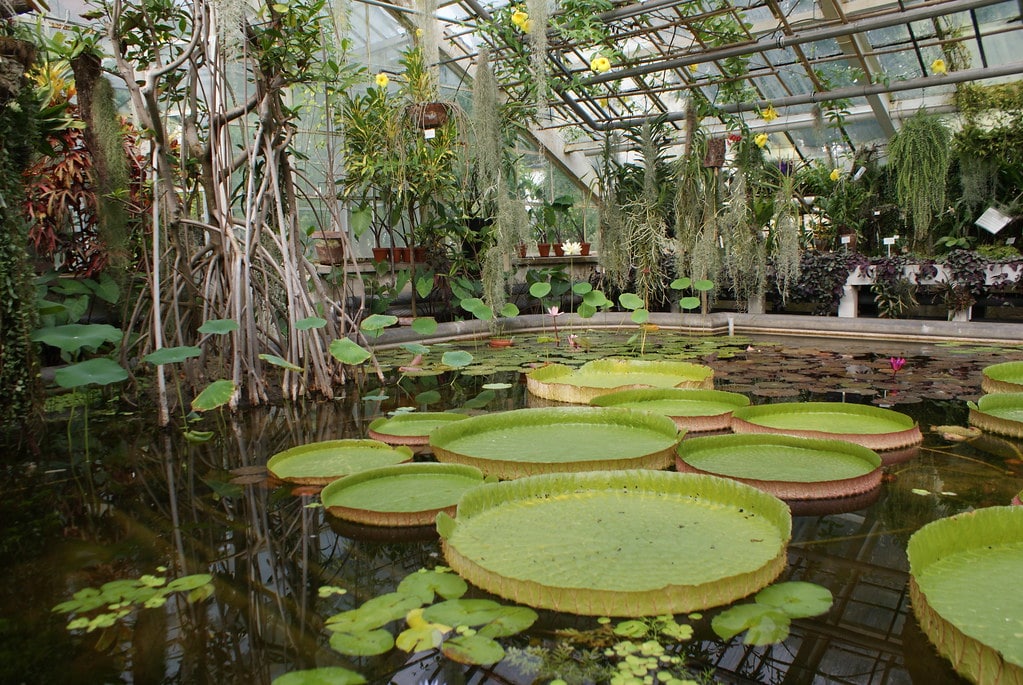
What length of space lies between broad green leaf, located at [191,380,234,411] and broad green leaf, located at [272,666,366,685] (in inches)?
72.6

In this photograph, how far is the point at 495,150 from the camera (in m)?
6.34

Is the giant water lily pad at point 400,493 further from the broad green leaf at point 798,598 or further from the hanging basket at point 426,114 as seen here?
the hanging basket at point 426,114

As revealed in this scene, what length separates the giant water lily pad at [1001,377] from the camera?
3.93 meters

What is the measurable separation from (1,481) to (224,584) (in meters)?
1.55

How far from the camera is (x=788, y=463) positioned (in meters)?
2.75

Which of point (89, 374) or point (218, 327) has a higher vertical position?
point (218, 327)

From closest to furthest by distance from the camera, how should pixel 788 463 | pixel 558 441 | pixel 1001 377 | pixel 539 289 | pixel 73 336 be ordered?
pixel 788 463 < pixel 558 441 < pixel 73 336 < pixel 1001 377 < pixel 539 289

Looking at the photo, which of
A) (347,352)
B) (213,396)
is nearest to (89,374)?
(213,396)

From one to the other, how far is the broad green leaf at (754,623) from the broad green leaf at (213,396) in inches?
87.8

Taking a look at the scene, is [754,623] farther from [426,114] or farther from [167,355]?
[426,114]

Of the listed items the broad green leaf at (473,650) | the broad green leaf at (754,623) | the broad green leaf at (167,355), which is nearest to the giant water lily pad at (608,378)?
the broad green leaf at (167,355)

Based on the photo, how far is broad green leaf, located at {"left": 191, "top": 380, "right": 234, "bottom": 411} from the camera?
308cm

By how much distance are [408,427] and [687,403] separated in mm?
1421

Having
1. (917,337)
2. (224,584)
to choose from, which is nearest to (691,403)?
(224,584)
